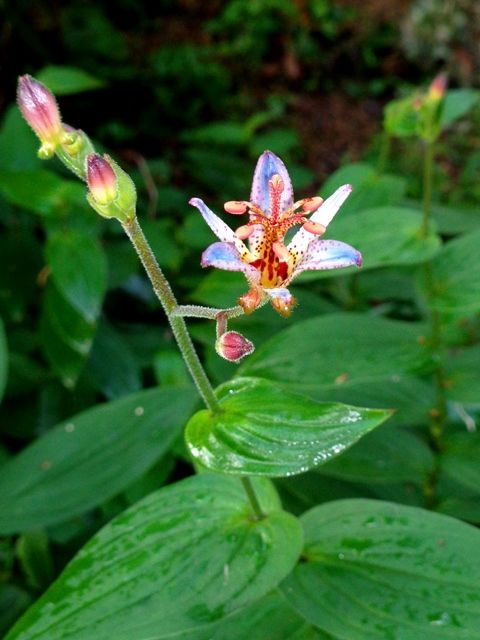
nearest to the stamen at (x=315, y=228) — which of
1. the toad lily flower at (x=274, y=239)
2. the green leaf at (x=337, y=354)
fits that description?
the toad lily flower at (x=274, y=239)

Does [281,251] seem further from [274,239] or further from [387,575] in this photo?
[387,575]

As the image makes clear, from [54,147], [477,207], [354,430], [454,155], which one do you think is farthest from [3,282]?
[454,155]

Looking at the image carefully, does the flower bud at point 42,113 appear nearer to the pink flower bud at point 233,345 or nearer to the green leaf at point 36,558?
the pink flower bud at point 233,345

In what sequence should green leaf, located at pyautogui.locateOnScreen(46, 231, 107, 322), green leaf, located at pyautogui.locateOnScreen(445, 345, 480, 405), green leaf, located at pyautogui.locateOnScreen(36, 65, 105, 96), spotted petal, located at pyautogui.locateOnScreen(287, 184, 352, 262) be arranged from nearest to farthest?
spotted petal, located at pyautogui.locateOnScreen(287, 184, 352, 262) → green leaf, located at pyautogui.locateOnScreen(445, 345, 480, 405) → green leaf, located at pyautogui.locateOnScreen(46, 231, 107, 322) → green leaf, located at pyautogui.locateOnScreen(36, 65, 105, 96)

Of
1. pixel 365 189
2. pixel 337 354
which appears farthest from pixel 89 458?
pixel 365 189

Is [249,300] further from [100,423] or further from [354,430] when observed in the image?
[100,423]

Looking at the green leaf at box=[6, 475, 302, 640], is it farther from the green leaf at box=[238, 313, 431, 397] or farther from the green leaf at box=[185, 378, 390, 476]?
the green leaf at box=[238, 313, 431, 397]

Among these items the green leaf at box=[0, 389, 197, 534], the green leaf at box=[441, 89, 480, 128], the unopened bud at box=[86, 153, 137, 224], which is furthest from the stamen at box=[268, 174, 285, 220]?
the green leaf at box=[441, 89, 480, 128]
